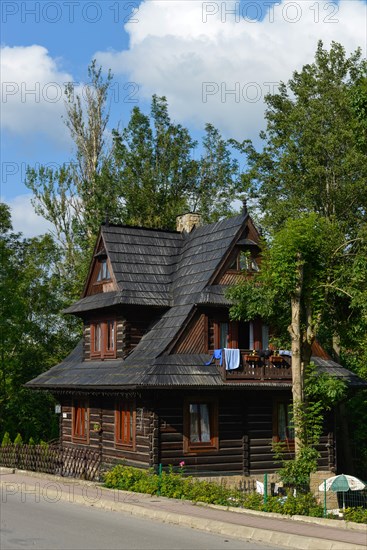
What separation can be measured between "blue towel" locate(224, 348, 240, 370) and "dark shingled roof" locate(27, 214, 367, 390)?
555 millimetres

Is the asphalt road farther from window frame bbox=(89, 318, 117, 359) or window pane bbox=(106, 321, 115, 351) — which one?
window pane bbox=(106, 321, 115, 351)

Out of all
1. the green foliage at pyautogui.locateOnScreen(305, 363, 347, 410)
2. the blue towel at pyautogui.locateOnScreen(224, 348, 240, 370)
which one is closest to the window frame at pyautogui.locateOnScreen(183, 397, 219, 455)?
the blue towel at pyautogui.locateOnScreen(224, 348, 240, 370)

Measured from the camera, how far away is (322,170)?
39.9 metres

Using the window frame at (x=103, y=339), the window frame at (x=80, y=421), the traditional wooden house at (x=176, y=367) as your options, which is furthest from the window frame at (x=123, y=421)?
the window frame at (x=80, y=421)

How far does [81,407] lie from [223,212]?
23.4 m

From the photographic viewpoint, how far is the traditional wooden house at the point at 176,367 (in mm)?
27219

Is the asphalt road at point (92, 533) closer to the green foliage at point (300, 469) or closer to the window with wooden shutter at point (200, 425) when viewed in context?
the green foliage at point (300, 469)

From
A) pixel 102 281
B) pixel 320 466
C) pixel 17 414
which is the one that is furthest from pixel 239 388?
pixel 17 414

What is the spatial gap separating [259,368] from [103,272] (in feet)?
26.6

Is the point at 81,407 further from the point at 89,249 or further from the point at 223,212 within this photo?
the point at 223,212

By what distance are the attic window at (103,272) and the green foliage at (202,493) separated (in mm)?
9765

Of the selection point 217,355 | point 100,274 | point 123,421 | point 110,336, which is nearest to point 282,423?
point 217,355

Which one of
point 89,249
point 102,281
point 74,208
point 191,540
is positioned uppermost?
point 74,208

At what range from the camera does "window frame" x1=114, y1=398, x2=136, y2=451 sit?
92.6 feet
